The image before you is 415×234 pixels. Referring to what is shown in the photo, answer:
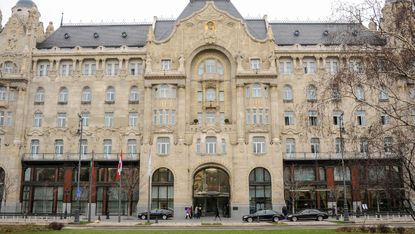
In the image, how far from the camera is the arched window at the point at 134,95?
64.7 meters

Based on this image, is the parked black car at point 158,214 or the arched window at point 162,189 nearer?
the parked black car at point 158,214

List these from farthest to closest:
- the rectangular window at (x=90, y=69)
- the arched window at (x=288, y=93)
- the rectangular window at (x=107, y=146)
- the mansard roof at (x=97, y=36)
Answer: the mansard roof at (x=97, y=36) < the rectangular window at (x=90, y=69) < the arched window at (x=288, y=93) < the rectangular window at (x=107, y=146)

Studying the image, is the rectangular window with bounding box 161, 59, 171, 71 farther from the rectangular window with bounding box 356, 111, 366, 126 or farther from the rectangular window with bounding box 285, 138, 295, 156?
the rectangular window with bounding box 356, 111, 366, 126

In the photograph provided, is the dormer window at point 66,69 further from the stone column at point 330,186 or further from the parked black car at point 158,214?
the stone column at point 330,186

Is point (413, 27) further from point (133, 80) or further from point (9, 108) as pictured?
point (9, 108)

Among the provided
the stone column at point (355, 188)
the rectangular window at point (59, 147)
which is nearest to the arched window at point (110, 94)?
the rectangular window at point (59, 147)

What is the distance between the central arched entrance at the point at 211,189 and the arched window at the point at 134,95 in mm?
14870

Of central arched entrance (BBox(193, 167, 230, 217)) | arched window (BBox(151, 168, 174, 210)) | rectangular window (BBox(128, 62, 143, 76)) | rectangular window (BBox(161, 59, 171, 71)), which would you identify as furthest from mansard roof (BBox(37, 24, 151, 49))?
central arched entrance (BBox(193, 167, 230, 217))

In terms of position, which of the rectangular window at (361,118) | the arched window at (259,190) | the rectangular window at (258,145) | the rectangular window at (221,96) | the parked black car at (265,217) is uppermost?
the rectangular window at (221,96)

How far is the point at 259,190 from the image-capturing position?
59562 millimetres

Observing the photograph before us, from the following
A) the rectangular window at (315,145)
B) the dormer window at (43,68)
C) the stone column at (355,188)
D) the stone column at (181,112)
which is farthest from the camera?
the dormer window at (43,68)

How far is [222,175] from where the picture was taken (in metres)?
61.3

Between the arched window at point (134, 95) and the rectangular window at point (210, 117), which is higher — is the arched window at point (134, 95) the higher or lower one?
the higher one

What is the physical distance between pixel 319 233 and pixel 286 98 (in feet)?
124
